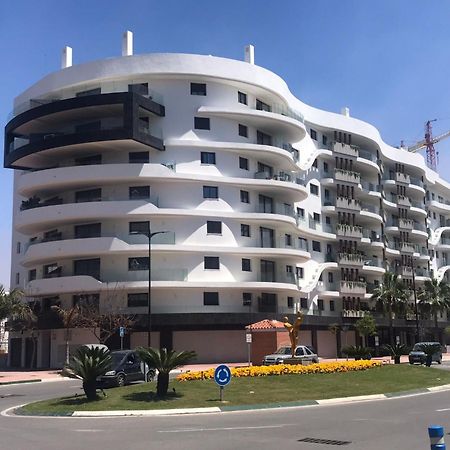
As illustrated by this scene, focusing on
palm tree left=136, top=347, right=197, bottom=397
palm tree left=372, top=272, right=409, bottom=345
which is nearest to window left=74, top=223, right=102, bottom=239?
palm tree left=372, top=272, right=409, bottom=345

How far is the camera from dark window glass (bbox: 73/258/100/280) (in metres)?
50.3

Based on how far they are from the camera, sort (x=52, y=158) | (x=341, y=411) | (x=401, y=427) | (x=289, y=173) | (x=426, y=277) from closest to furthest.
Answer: (x=401, y=427) → (x=341, y=411) → (x=52, y=158) → (x=289, y=173) → (x=426, y=277)

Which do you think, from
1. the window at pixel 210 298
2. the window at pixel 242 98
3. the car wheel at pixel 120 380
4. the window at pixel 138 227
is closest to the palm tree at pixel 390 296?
the window at pixel 210 298

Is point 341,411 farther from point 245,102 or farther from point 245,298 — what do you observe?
point 245,102

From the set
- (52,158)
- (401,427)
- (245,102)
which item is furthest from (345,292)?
(401,427)

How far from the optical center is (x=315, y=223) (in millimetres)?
63219

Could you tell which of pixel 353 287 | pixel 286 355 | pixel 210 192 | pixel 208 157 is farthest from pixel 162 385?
pixel 353 287

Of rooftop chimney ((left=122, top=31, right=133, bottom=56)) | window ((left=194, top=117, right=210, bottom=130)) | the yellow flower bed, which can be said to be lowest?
the yellow flower bed

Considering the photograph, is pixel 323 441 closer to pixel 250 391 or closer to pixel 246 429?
→ pixel 246 429

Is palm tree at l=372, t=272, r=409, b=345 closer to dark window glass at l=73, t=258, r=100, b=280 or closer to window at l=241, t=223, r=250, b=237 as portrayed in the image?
window at l=241, t=223, r=250, b=237

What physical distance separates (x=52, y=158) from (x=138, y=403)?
38532 mm

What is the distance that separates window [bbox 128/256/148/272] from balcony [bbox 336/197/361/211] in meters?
25.5

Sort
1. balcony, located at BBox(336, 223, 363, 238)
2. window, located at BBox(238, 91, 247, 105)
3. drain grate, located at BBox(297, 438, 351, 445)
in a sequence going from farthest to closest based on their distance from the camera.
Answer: balcony, located at BBox(336, 223, 363, 238) → window, located at BBox(238, 91, 247, 105) → drain grate, located at BBox(297, 438, 351, 445)

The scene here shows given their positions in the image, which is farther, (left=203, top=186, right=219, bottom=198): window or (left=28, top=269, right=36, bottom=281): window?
(left=28, top=269, right=36, bottom=281): window
